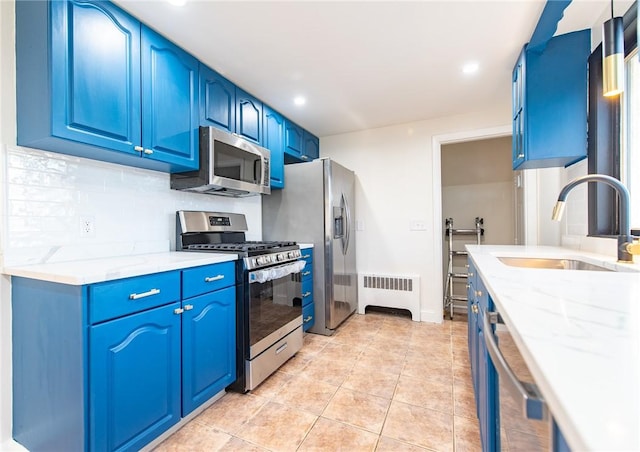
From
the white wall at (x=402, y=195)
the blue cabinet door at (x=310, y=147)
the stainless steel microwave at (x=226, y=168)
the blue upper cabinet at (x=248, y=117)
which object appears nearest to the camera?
the stainless steel microwave at (x=226, y=168)

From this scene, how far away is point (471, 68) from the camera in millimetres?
2186

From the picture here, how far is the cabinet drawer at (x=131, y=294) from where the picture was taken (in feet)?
3.72

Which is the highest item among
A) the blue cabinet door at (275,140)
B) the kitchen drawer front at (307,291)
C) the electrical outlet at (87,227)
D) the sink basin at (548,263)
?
the blue cabinet door at (275,140)

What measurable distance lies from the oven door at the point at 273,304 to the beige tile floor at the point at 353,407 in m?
0.29

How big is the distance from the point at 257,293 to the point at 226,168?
0.93 m

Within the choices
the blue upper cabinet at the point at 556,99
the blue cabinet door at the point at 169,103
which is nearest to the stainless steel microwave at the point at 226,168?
the blue cabinet door at the point at 169,103

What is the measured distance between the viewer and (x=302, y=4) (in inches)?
61.2

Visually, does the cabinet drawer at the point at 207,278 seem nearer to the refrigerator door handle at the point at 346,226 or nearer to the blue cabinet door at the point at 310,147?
the refrigerator door handle at the point at 346,226

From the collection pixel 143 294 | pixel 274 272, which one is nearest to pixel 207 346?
pixel 143 294

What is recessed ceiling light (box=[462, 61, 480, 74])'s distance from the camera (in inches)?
84.0

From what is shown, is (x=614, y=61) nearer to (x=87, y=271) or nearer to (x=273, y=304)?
(x=273, y=304)

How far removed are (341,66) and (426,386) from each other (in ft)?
7.49

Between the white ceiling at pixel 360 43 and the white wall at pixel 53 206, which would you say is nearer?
the white wall at pixel 53 206

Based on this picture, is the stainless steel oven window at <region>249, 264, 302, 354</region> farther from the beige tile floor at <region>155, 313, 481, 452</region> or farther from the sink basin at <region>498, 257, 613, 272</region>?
the sink basin at <region>498, 257, 613, 272</region>
